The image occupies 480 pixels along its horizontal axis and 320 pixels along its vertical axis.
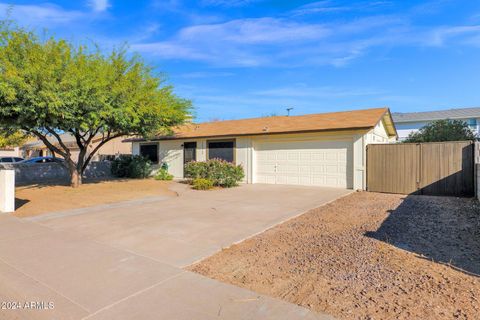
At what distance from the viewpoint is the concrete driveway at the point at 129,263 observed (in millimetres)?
3219

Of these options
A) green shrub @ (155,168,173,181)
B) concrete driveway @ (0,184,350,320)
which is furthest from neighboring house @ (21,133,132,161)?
concrete driveway @ (0,184,350,320)

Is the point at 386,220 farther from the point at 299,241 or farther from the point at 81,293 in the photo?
the point at 81,293

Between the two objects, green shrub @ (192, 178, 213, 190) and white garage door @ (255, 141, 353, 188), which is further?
green shrub @ (192, 178, 213, 190)

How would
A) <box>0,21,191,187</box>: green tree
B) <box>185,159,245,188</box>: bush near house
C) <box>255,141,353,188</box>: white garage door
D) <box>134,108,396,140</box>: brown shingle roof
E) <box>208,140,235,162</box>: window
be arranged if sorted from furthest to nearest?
<box>208,140,235,162</box>: window
<box>185,159,245,188</box>: bush near house
<box>134,108,396,140</box>: brown shingle roof
<box>255,141,353,188</box>: white garage door
<box>0,21,191,187</box>: green tree

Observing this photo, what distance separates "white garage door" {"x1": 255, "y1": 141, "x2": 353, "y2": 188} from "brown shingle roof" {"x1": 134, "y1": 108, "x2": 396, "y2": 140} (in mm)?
778

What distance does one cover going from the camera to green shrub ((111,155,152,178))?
20.5 m

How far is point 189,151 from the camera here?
19609mm

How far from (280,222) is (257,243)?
1792 mm

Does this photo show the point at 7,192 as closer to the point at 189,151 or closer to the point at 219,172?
the point at 219,172

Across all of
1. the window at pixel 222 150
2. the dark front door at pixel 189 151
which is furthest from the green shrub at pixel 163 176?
the window at pixel 222 150

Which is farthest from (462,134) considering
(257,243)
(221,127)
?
(257,243)

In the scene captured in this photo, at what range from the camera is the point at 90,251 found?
5102 millimetres

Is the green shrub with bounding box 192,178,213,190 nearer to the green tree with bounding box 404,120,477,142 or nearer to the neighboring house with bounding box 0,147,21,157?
the green tree with bounding box 404,120,477,142

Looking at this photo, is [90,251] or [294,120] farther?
[294,120]
